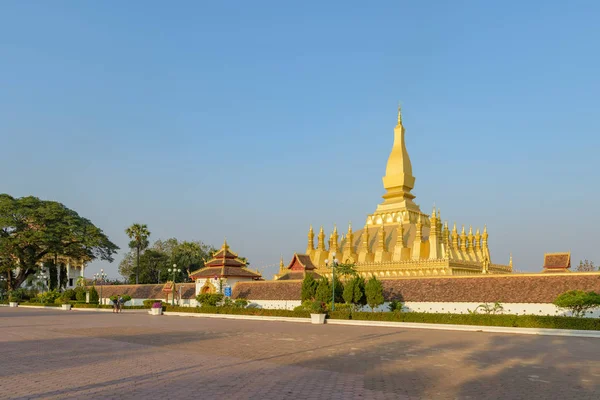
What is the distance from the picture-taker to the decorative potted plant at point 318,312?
3244 centimetres

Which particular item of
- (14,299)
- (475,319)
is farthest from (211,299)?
(14,299)

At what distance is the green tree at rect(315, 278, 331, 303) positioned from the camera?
121 ft

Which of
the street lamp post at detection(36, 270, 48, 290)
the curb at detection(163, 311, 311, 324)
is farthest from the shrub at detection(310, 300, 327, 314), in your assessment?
the street lamp post at detection(36, 270, 48, 290)

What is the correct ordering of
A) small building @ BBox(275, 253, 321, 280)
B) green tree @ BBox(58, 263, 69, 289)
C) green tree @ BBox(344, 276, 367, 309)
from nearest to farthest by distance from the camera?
green tree @ BBox(344, 276, 367, 309) < small building @ BBox(275, 253, 321, 280) < green tree @ BBox(58, 263, 69, 289)

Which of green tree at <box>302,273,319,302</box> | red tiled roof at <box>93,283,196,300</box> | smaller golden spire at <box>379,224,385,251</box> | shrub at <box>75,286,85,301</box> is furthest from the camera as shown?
shrub at <box>75,286,85,301</box>

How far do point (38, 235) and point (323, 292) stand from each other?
135ft

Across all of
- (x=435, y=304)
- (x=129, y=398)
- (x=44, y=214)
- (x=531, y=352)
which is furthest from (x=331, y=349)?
(x=44, y=214)

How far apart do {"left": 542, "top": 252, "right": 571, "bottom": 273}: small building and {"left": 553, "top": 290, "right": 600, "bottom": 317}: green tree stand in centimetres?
1446

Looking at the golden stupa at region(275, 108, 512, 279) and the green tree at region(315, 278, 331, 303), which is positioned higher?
the golden stupa at region(275, 108, 512, 279)

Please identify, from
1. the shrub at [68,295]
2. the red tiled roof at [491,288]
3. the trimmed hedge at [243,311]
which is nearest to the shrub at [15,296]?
the shrub at [68,295]

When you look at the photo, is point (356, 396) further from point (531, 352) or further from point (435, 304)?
point (435, 304)

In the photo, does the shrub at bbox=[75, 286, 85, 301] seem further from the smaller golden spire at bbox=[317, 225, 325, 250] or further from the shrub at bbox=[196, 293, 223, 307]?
the smaller golden spire at bbox=[317, 225, 325, 250]

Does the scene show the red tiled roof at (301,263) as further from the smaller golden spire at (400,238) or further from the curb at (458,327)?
the curb at (458,327)

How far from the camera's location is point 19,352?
1661 cm
